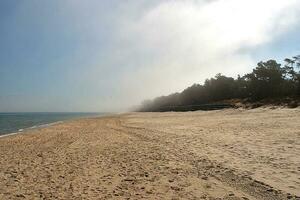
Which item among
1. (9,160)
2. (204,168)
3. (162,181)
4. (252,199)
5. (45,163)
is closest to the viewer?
(252,199)

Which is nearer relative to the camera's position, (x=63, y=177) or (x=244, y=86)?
(x=63, y=177)

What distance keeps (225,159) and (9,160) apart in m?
11.2

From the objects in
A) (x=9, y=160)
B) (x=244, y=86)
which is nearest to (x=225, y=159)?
(x=9, y=160)

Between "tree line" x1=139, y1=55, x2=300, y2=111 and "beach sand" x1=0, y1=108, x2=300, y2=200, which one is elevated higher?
"tree line" x1=139, y1=55, x2=300, y2=111

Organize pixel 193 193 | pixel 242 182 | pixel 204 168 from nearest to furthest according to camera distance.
Result: pixel 193 193
pixel 242 182
pixel 204 168

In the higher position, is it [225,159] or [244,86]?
[244,86]

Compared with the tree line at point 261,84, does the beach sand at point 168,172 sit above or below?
below

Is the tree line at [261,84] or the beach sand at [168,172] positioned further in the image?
the tree line at [261,84]

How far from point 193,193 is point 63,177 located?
17.5 ft

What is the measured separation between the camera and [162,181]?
11.4m

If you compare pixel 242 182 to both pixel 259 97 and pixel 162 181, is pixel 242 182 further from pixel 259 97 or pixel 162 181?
pixel 259 97

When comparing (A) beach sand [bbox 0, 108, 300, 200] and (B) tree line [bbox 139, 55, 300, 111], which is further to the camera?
(B) tree line [bbox 139, 55, 300, 111]

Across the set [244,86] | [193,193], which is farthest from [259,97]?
[193,193]

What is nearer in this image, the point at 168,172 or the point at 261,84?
the point at 168,172
